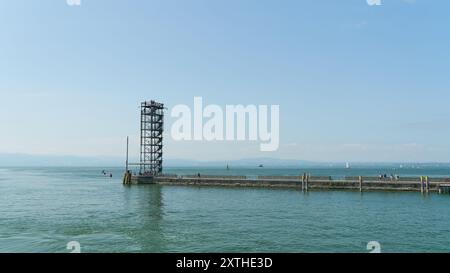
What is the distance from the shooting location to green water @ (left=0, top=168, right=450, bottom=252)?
23.2 m

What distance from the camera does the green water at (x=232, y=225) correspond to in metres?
23.2

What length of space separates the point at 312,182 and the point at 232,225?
35800mm

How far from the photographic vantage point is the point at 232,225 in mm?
30484

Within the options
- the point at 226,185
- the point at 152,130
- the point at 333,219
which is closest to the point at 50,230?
the point at 333,219

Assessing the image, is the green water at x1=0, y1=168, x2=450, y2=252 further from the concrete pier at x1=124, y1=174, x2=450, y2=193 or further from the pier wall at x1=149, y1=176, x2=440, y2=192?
the pier wall at x1=149, y1=176, x2=440, y2=192

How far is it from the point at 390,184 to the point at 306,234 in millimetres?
37085

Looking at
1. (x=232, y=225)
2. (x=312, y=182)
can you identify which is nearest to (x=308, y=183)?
(x=312, y=182)

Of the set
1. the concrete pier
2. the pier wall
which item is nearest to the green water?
the concrete pier

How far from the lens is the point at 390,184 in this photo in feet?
191

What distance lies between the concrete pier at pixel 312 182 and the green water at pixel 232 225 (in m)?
6.89

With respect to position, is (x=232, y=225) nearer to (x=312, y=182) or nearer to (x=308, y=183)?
(x=308, y=183)

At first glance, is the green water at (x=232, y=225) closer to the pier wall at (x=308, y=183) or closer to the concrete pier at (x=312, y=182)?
the concrete pier at (x=312, y=182)

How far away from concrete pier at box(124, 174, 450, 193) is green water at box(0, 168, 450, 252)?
6.89 meters
